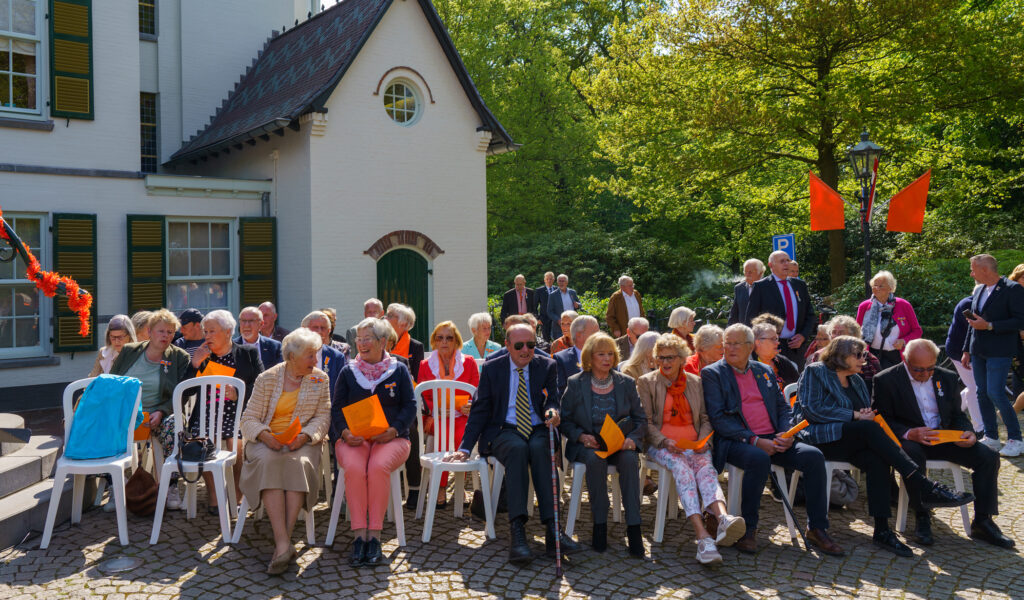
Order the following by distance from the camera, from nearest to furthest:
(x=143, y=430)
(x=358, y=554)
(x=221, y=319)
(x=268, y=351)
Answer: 1. (x=358, y=554)
2. (x=143, y=430)
3. (x=221, y=319)
4. (x=268, y=351)

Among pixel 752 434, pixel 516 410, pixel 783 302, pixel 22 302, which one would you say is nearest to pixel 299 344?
pixel 516 410

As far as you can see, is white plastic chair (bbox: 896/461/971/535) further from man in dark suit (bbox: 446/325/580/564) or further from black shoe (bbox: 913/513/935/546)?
man in dark suit (bbox: 446/325/580/564)

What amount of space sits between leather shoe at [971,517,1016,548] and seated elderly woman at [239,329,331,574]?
4522mm

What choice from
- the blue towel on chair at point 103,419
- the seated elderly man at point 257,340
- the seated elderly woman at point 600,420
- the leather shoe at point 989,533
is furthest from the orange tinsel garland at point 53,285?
the leather shoe at point 989,533

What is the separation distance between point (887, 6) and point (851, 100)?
5.50 ft

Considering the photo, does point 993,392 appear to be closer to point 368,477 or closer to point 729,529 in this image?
point 729,529

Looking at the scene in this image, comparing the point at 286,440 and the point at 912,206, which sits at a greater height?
the point at 912,206

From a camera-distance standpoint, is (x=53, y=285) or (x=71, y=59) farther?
(x=71, y=59)

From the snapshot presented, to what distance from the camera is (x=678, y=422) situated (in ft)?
17.6

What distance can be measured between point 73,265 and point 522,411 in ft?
26.2

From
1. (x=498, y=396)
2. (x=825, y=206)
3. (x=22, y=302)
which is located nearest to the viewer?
(x=498, y=396)

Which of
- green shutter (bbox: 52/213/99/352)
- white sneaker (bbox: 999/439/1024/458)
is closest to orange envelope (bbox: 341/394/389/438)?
white sneaker (bbox: 999/439/1024/458)

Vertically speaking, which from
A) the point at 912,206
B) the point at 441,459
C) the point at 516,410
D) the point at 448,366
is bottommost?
the point at 441,459

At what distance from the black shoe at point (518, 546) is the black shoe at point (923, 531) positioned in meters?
2.64
